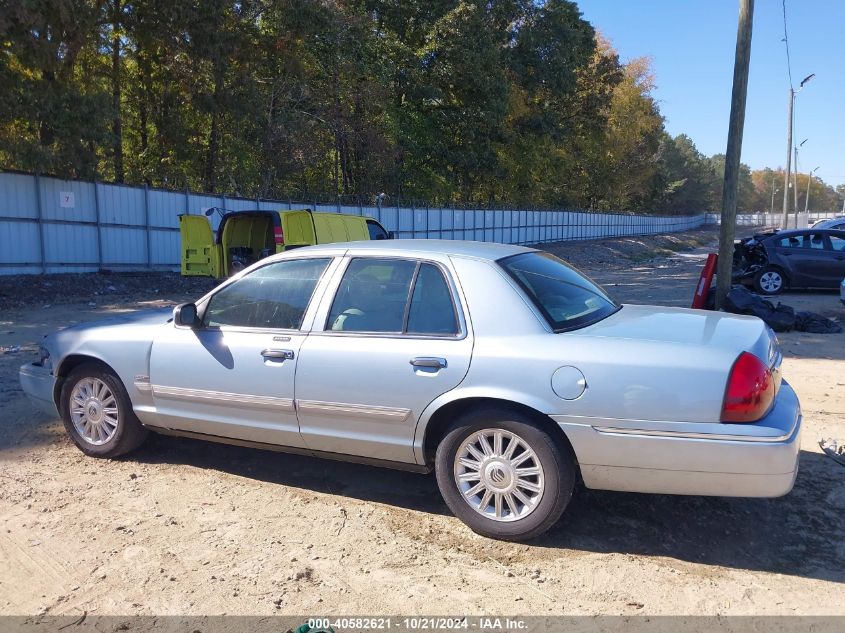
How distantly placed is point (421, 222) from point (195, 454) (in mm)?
25957

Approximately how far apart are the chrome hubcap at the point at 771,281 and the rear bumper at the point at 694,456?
13.2m

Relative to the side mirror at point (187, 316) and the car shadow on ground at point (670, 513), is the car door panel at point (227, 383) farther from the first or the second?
the car shadow on ground at point (670, 513)

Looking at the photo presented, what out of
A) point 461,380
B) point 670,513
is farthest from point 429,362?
point 670,513

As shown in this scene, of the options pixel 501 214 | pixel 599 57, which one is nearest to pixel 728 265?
pixel 501 214

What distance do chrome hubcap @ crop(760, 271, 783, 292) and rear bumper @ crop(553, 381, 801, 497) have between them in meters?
13.2

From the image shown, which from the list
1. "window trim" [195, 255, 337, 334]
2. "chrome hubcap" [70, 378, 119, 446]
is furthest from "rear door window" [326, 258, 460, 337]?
"chrome hubcap" [70, 378, 119, 446]

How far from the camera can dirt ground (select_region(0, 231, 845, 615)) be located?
325 cm

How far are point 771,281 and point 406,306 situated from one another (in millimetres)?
13806

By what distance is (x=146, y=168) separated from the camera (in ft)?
90.4

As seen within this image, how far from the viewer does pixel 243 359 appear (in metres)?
4.39

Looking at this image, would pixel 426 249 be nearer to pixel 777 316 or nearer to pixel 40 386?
pixel 40 386

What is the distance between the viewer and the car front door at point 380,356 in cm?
389

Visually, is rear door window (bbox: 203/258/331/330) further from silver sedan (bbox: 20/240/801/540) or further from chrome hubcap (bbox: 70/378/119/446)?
chrome hubcap (bbox: 70/378/119/446)

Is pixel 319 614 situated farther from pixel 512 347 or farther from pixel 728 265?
pixel 728 265
